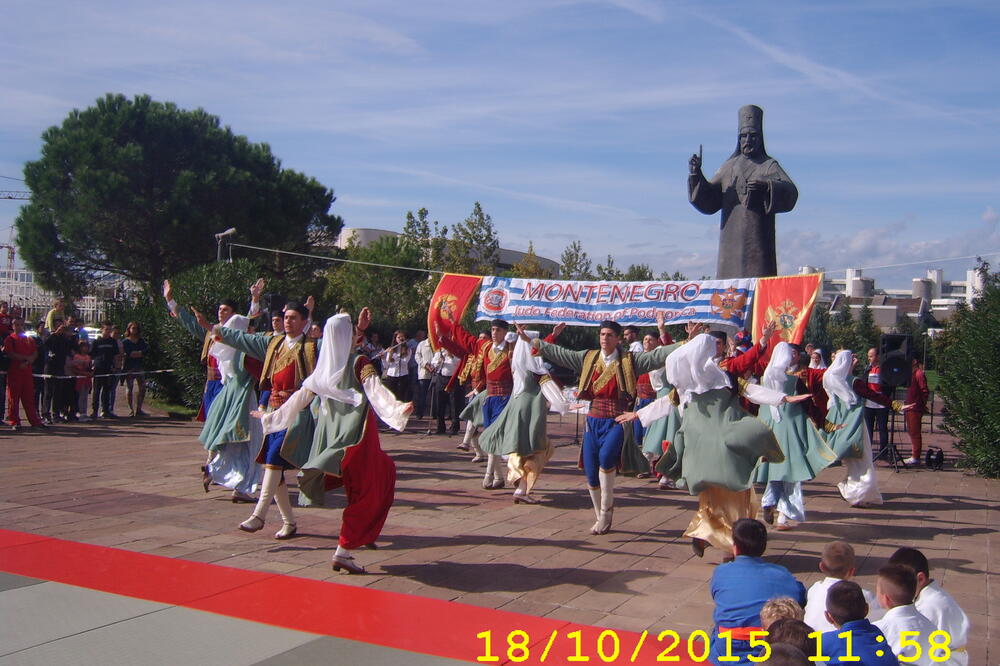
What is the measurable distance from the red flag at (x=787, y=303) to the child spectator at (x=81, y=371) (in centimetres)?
1169

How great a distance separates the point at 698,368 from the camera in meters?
6.81

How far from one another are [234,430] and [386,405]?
290 centimetres

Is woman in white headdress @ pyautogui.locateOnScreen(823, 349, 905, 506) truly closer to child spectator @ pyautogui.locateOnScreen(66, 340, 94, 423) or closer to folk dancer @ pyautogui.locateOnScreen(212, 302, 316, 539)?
folk dancer @ pyautogui.locateOnScreen(212, 302, 316, 539)

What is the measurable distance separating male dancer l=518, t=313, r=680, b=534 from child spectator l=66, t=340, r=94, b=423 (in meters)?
11.0

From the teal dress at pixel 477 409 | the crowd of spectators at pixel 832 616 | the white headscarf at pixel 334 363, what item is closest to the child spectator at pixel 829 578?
the crowd of spectators at pixel 832 616

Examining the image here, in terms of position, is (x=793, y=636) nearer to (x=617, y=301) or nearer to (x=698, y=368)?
(x=698, y=368)

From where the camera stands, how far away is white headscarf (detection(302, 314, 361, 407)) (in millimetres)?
6516

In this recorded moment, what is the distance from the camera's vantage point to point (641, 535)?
796cm

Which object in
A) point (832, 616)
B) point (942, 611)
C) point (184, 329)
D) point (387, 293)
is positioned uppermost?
point (387, 293)

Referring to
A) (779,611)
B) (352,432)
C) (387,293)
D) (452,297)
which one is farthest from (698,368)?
(387,293)

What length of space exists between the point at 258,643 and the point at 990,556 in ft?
19.6

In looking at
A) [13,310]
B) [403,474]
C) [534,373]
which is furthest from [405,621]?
[13,310]

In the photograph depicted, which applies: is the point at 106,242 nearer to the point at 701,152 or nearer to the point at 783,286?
the point at 701,152
